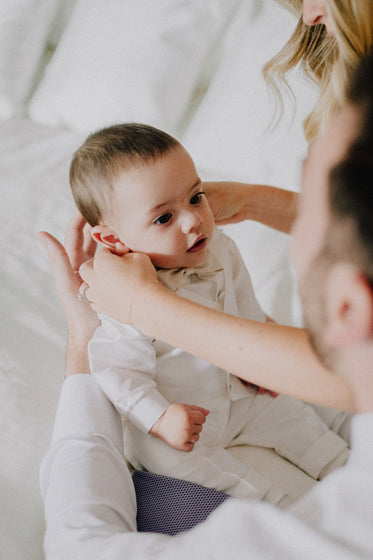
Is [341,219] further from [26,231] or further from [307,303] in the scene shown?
[26,231]

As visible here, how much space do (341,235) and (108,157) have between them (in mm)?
568

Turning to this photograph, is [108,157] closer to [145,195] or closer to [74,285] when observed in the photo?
[145,195]

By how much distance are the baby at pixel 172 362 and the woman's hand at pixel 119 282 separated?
0.08 meters

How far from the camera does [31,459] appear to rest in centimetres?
99

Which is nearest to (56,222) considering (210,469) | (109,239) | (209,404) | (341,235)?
(109,239)

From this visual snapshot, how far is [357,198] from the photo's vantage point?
49 centimetres

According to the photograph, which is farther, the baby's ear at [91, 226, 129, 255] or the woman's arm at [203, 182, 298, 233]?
the woman's arm at [203, 182, 298, 233]

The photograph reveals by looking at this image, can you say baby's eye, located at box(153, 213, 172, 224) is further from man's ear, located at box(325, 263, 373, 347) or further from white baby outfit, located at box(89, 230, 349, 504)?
man's ear, located at box(325, 263, 373, 347)

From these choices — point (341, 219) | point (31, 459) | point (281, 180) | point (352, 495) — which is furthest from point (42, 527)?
point (281, 180)

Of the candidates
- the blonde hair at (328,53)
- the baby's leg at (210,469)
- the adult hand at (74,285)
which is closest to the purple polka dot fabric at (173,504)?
the baby's leg at (210,469)

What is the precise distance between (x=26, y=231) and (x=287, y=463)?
3.02ft

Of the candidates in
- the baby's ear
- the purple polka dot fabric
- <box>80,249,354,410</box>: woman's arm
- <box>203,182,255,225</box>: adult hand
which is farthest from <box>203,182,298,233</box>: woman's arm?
the purple polka dot fabric

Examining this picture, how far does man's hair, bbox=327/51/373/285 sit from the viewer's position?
0.49 m

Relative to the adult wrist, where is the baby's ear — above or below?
above
